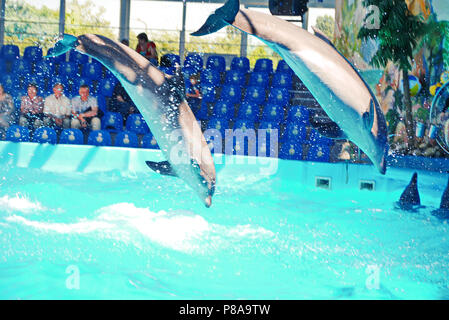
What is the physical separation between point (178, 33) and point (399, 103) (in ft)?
12.6

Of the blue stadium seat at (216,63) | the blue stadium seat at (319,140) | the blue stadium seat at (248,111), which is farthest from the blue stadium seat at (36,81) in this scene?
the blue stadium seat at (319,140)

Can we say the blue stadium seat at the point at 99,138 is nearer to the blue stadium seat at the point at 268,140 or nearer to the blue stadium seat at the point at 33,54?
the blue stadium seat at the point at 268,140

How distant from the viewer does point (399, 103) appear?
7.80 metres

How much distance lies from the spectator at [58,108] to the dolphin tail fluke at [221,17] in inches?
167

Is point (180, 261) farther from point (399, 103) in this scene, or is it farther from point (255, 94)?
point (399, 103)

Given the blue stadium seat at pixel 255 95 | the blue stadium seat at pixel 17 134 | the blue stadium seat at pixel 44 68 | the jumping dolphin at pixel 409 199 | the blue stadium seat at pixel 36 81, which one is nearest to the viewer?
the jumping dolphin at pixel 409 199

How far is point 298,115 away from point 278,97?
53 cm

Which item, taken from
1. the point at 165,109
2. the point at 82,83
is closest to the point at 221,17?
the point at 165,109

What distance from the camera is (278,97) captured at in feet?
23.2

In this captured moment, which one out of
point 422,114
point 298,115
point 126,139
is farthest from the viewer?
point 422,114

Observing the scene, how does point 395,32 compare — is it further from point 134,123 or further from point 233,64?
point 134,123

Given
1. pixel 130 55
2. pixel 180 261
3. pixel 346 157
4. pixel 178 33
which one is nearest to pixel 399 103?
pixel 346 157

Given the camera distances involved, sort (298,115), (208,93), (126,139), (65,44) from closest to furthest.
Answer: (65,44)
(126,139)
(298,115)
(208,93)

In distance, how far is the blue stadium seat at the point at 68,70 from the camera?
7.54 m
